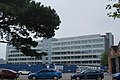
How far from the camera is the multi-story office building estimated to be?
155375mm

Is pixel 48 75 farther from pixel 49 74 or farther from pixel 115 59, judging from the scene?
pixel 115 59

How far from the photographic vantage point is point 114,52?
210 feet

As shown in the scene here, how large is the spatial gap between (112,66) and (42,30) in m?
38.7

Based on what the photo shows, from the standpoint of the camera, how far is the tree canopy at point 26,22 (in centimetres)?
2791

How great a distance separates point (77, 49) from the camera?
162m

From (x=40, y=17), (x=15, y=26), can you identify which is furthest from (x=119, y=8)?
(x=15, y=26)

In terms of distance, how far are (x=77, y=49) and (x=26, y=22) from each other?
133601 millimetres

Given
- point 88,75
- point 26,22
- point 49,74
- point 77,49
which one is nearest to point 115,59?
point 88,75

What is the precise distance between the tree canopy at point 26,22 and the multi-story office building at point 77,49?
118 metres

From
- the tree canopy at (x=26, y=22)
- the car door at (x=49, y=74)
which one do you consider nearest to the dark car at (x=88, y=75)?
the car door at (x=49, y=74)

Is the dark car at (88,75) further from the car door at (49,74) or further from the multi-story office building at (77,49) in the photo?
the multi-story office building at (77,49)

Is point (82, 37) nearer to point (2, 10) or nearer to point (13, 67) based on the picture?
point (13, 67)

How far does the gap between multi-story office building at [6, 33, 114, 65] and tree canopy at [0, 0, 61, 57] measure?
118 m

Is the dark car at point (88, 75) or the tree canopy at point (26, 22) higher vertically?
the tree canopy at point (26, 22)
